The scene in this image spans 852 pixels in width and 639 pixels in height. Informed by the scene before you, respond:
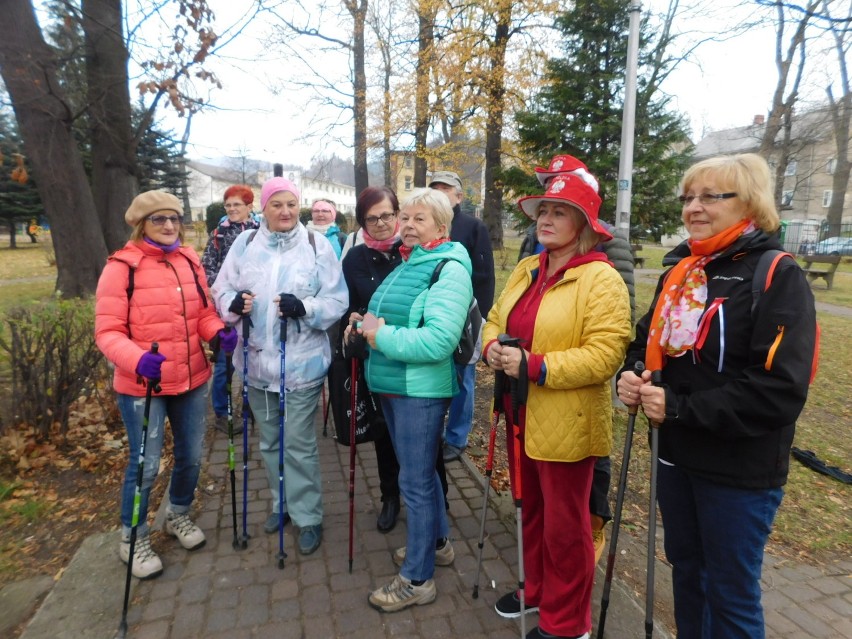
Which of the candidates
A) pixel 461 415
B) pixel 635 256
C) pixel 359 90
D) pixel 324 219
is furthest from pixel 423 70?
pixel 461 415

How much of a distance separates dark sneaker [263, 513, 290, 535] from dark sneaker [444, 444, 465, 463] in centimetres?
144

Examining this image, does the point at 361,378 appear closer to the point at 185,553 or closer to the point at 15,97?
the point at 185,553

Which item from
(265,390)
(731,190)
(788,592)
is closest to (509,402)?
(731,190)

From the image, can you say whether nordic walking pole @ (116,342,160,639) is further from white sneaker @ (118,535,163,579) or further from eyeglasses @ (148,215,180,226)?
eyeglasses @ (148,215,180,226)

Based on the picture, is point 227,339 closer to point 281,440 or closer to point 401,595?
point 281,440

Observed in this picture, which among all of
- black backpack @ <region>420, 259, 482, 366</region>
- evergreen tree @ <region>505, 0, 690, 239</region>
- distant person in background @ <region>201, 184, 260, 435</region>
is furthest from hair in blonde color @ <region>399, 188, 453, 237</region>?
evergreen tree @ <region>505, 0, 690, 239</region>

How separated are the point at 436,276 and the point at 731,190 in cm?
128

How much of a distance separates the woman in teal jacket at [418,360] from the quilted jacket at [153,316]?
43.3 inches

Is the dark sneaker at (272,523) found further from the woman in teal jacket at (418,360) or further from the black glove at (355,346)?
the black glove at (355,346)

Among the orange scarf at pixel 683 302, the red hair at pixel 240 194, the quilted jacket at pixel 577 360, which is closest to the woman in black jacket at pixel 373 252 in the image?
the quilted jacket at pixel 577 360

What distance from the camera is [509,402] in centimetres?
256

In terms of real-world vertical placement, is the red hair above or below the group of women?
above

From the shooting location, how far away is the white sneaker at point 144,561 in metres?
2.88

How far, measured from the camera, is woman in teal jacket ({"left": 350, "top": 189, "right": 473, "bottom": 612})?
2455 millimetres
